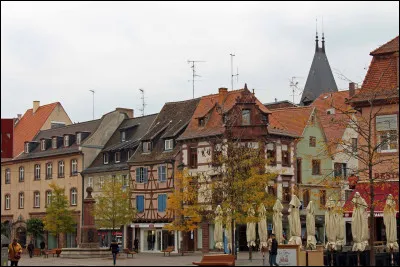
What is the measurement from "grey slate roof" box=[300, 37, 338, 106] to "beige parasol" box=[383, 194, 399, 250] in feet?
213

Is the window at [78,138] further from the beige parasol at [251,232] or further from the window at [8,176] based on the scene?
the beige parasol at [251,232]

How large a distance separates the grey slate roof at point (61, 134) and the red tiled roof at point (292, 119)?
702 inches

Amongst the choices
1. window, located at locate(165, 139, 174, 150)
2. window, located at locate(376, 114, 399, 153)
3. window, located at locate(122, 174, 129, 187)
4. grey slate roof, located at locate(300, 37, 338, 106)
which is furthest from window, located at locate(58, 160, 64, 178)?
window, located at locate(376, 114, 399, 153)

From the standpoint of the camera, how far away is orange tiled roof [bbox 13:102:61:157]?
263 feet

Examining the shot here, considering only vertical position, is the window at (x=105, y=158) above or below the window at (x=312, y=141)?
below

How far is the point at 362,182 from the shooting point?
37562 millimetres

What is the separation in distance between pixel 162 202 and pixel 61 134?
1821 centimetres

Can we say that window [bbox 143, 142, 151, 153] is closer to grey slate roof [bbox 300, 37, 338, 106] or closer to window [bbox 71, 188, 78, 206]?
window [bbox 71, 188, 78, 206]

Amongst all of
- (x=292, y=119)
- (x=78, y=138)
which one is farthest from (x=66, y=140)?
(x=292, y=119)

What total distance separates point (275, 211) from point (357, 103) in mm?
8446

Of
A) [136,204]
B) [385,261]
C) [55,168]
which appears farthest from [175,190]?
[385,261]

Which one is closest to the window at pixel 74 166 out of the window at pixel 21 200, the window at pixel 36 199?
the window at pixel 36 199

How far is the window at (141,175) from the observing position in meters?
63.4

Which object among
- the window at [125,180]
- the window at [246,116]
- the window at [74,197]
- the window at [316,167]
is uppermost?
the window at [246,116]
